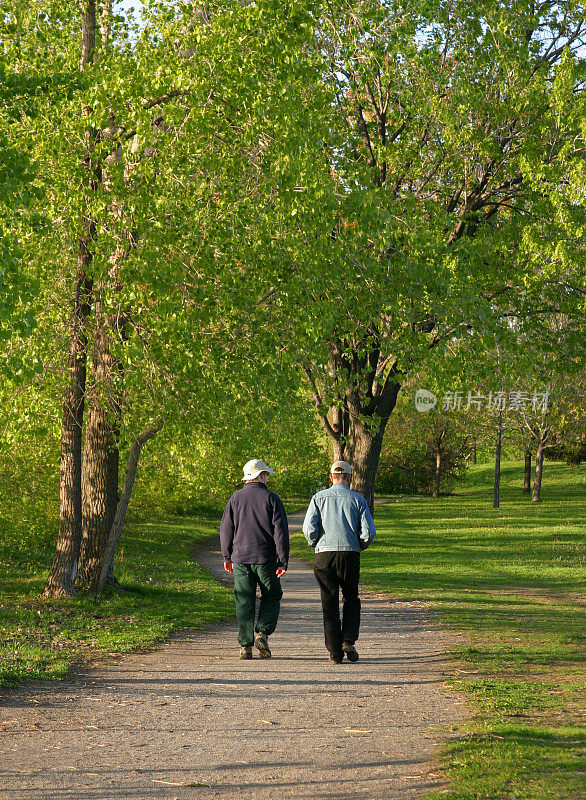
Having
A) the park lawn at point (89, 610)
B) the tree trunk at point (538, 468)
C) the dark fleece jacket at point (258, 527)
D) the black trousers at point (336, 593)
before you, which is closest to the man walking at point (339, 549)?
the black trousers at point (336, 593)

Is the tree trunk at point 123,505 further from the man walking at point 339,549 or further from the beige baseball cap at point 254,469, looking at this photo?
the man walking at point 339,549

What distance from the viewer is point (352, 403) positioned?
2131cm

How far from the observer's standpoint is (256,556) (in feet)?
32.2

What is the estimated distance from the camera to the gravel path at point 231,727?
5.33 m

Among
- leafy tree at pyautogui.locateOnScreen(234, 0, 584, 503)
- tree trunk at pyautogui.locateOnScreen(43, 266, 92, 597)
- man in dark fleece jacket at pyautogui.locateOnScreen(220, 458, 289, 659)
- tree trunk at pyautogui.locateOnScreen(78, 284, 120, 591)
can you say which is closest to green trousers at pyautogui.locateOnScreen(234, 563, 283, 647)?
man in dark fleece jacket at pyautogui.locateOnScreen(220, 458, 289, 659)

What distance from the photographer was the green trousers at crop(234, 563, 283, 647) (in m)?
9.83

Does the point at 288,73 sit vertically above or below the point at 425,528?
above

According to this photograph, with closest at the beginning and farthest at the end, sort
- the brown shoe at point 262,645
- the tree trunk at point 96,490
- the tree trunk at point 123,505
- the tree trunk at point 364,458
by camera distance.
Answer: the brown shoe at point 262,645 < the tree trunk at point 123,505 < the tree trunk at point 96,490 < the tree trunk at point 364,458

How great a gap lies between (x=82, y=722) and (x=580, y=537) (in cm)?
2498

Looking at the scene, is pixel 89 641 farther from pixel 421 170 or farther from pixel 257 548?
pixel 421 170

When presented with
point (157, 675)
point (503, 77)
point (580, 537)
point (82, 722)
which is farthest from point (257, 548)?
point (580, 537)

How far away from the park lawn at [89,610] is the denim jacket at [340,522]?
8.41ft


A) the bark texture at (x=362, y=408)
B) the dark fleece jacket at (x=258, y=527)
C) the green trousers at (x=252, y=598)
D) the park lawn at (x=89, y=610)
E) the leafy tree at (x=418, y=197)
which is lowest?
the park lawn at (x=89, y=610)

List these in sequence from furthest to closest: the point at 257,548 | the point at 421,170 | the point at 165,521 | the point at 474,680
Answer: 1. the point at 165,521
2. the point at 421,170
3. the point at 257,548
4. the point at 474,680
